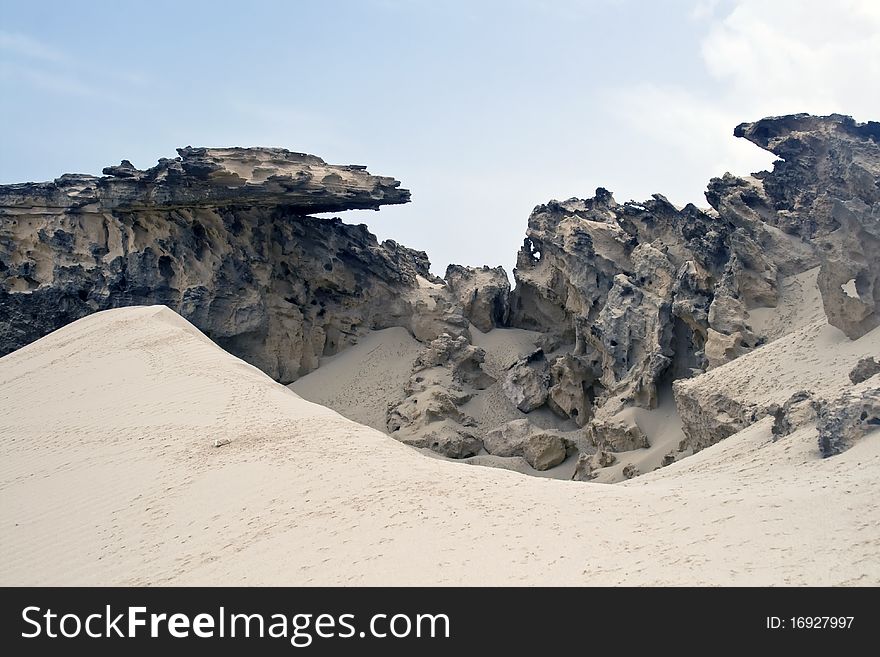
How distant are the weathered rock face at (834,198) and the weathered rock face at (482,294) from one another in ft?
33.1

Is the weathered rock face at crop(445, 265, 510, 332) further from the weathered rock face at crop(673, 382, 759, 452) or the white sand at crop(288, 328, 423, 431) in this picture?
Answer: the weathered rock face at crop(673, 382, 759, 452)

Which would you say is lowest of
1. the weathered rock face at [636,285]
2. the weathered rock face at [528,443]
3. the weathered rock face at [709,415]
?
the weathered rock face at [528,443]

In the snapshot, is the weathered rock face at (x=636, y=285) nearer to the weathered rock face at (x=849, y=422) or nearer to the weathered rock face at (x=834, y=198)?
the weathered rock face at (x=834, y=198)

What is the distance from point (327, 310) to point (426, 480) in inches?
765

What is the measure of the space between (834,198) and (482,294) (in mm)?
14265

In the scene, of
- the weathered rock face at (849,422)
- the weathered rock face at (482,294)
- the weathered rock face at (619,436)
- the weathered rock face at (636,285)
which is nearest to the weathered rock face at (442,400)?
the weathered rock face at (482,294)

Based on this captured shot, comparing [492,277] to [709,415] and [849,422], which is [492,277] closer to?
[709,415]

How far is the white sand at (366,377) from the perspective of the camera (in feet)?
74.5

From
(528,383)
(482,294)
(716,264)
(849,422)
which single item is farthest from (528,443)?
(849,422)

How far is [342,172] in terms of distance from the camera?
76.9 ft

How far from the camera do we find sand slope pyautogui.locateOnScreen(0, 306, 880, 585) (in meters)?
4.90

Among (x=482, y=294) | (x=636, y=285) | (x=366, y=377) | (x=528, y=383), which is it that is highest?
(x=482, y=294)

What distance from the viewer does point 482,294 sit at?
25.6 meters
